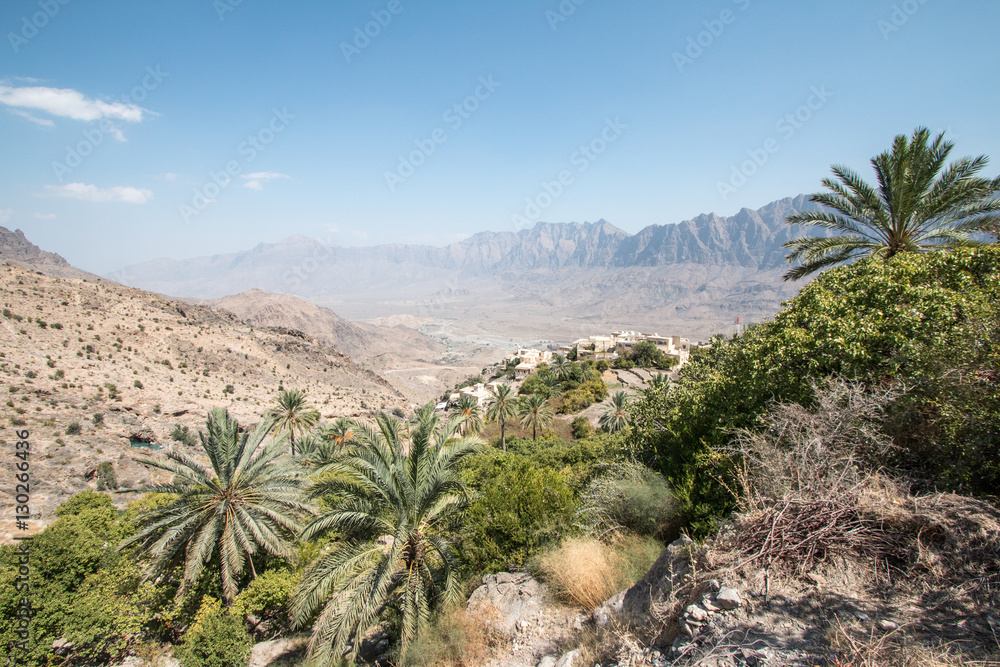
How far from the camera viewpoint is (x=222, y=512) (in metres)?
10.8

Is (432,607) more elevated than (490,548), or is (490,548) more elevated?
(490,548)

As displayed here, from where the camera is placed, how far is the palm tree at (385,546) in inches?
319

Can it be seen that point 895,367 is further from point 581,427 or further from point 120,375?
point 120,375

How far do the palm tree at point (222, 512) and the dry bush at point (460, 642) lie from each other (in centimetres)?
512

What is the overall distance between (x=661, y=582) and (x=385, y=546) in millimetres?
6112

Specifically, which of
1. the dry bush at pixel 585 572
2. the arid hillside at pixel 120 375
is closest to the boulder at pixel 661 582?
the dry bush at pixel 585 572

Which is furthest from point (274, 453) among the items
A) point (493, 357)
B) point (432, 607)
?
point (493, 357)

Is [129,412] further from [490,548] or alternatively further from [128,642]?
[490,548]

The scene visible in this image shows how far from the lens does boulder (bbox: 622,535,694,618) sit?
17.0ft

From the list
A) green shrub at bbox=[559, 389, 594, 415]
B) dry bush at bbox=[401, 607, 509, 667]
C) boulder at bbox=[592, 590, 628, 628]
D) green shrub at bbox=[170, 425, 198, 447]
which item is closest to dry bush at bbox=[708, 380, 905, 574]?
boulder at bbox=[592, 590, 628, 628]

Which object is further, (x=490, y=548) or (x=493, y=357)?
(x=493, y=357)

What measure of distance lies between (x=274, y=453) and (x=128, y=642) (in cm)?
538

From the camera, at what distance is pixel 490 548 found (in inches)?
381

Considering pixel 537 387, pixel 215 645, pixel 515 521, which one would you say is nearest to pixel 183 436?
pixel 215 645
